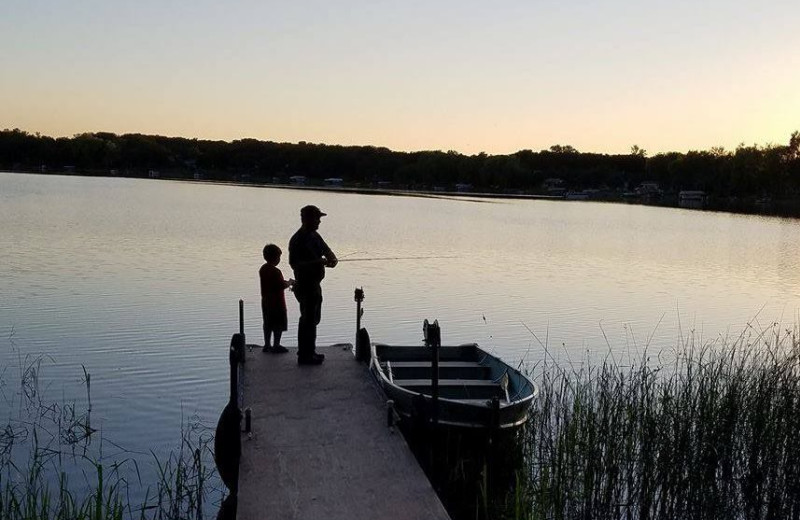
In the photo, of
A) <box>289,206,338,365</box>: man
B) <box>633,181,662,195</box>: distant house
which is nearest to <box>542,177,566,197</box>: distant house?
<box>633,181,662,195</box>: distant house

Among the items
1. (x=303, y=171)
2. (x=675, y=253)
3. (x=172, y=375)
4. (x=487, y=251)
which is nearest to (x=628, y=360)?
(x=172, y=375)

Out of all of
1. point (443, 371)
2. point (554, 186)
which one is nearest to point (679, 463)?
point (443, 371)

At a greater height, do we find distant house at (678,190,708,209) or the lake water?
distant house at (678,190,708,209)

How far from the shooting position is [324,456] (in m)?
7.99

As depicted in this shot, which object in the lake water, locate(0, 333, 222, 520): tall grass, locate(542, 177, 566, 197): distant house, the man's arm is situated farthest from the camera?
locate(542, 177, 566, 197): distant house

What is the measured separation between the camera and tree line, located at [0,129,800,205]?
577 feet

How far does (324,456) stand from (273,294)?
4.15 meters

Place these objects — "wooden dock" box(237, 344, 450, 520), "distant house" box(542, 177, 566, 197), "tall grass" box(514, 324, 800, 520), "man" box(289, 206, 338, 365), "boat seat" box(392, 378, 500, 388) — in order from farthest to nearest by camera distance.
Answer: "distant house" box(542, 177, 566, 197)
"boat seat" box(392, 378, 500, 388)
"man" box(289, 206, 338, 365)
"tall grass" box(514, 324, 800, 520)
"wooden dock" box(237, 344, 450, 520)

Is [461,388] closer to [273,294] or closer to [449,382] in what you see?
[449,382]

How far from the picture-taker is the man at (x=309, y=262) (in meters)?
10.8

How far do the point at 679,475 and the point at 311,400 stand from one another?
4178 millimetres

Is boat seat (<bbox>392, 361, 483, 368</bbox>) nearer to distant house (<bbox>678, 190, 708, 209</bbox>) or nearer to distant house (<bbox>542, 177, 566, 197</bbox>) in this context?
distant house (<bbox>678, 190, 708, 209</bbox>)

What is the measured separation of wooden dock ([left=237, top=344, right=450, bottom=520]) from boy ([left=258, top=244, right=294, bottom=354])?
115cm

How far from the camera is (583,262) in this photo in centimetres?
3662
